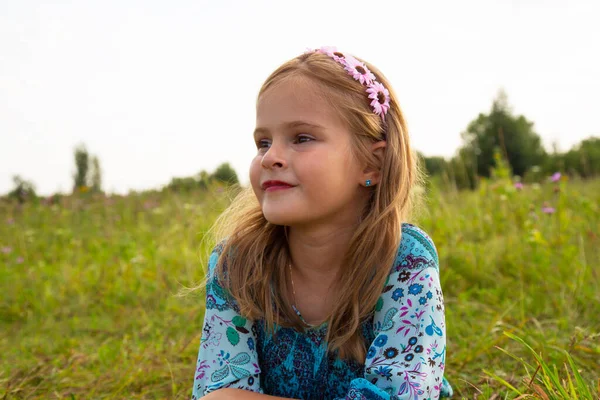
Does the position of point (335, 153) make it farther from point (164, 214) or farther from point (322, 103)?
point (164, 214)

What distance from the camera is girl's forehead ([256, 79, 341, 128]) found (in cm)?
168

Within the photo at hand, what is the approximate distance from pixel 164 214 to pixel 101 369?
4308mm

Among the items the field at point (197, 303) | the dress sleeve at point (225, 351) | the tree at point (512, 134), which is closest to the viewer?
the dress sleeve at point (225, 351)

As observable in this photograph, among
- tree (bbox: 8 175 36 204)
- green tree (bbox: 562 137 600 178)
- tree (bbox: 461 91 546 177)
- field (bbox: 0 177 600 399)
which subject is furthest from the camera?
tree (bbox: 461 91 546 177)

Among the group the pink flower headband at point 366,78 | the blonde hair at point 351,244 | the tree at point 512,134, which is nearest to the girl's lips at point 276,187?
the blonde hair at point 351,244

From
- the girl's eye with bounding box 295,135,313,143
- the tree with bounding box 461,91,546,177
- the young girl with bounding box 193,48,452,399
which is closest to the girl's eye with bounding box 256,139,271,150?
the young girl with bounding box 193,48,452,399

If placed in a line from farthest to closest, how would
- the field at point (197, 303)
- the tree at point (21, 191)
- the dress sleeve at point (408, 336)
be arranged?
the tree at point (21, 191) → the field at point (197, 303) → the dress sleeve at point (408, 336)

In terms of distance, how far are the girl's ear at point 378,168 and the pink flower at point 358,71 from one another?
0.21 m

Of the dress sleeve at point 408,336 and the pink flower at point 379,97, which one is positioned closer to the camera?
the dress sleeve at point 408,336

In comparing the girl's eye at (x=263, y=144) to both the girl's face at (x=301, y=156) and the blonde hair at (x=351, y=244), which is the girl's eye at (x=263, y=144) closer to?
the girl's face at (x=301, y=156)

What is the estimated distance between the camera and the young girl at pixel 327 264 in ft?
5.41

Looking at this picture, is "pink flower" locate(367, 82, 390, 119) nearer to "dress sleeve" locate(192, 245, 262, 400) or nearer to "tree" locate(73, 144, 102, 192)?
"dress sleeve" locate(192, 245, 262, 400)

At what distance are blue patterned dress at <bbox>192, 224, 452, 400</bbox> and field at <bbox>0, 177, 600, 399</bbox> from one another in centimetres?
26

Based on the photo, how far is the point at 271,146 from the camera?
167cm
